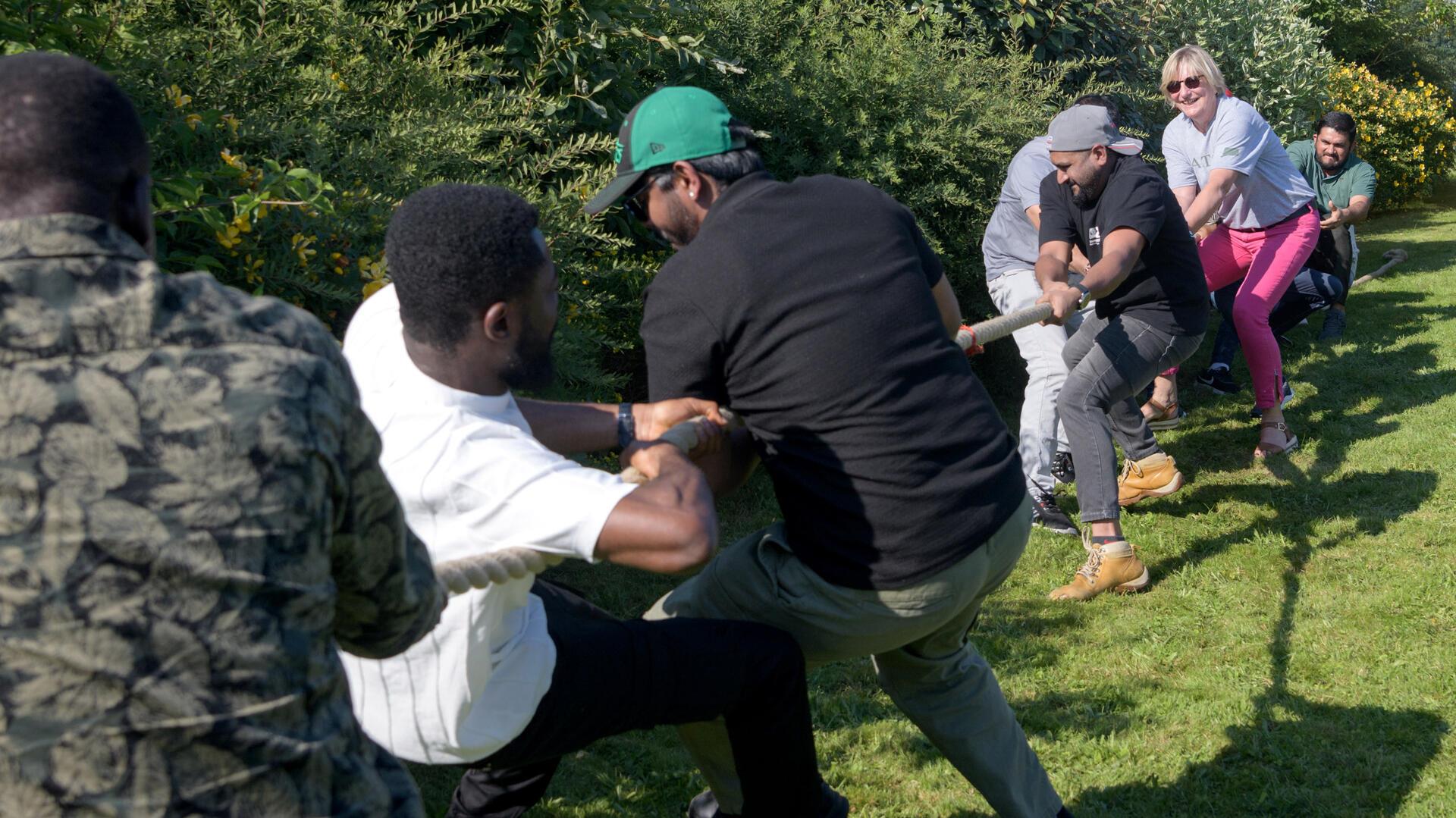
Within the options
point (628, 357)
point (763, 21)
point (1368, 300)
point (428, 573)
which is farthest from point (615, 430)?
point (1368, 300)

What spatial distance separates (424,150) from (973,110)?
4.43 meters

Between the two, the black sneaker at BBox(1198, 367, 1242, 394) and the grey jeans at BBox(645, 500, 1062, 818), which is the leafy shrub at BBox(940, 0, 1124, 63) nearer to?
the black sneaker at BBox(1198, 367, 1242, 394)

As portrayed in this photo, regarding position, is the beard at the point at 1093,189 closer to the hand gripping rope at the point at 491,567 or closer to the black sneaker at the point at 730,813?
the black sneaker at the point at 730,813

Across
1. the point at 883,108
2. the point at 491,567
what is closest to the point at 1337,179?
the point at 883,108

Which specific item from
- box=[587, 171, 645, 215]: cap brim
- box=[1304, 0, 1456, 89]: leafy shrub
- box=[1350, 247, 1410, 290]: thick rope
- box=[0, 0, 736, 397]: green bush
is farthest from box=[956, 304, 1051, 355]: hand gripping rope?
box=[1304, 0, 1456, 89]: leafy shrub

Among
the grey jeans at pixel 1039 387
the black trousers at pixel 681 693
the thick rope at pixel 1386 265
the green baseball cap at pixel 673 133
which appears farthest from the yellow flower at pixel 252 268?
the thick rope at pixel 1386 265

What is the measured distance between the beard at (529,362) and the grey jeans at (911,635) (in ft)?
2.73

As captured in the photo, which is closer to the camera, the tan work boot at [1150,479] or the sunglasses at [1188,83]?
the tan work boot at [1150,479]

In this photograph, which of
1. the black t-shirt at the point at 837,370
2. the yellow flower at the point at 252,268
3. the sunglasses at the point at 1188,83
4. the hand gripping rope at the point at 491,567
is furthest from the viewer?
the sunglasses at the point at 1188,83

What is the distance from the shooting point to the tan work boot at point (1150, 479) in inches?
266

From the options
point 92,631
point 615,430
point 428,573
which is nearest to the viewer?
point 92,631

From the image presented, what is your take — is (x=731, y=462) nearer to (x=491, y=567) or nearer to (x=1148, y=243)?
(x=491, y=567)

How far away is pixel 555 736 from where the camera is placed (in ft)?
9.24

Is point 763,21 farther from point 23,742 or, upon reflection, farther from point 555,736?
point 23,742
